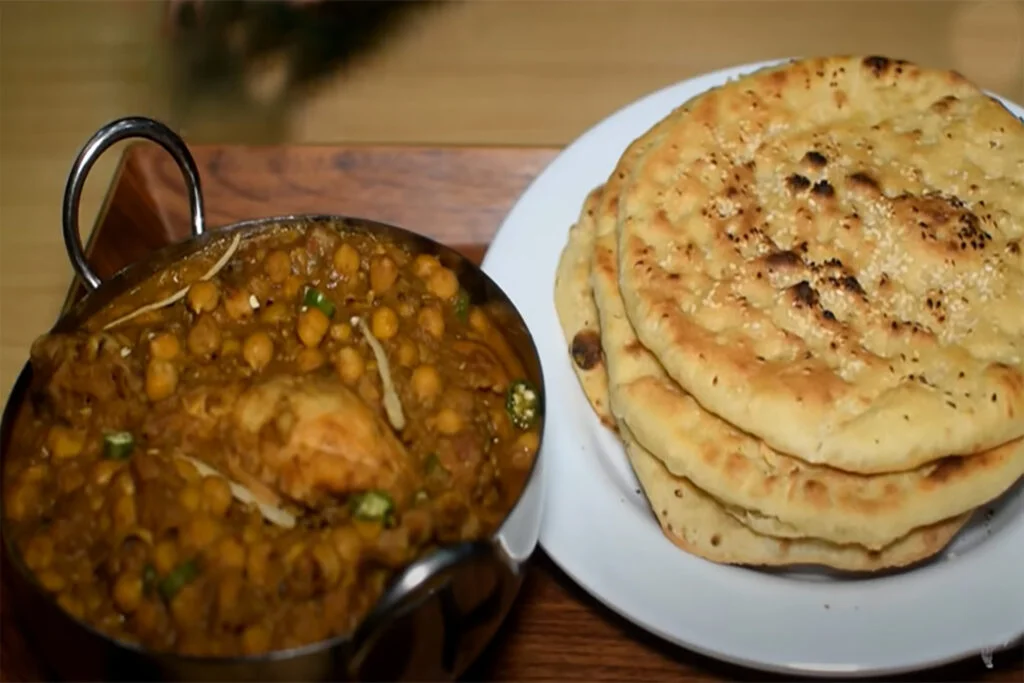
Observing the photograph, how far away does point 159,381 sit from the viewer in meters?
1.40

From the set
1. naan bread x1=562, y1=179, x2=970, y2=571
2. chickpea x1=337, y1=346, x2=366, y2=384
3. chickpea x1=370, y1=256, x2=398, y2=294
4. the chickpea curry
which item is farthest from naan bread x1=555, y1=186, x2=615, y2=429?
chickpea x1=337, y1=346, x2=366, y2=384

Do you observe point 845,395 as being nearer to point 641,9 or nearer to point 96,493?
point 96,493

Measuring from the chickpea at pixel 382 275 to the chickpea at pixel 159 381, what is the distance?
341mm

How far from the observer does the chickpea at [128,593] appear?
121 cm

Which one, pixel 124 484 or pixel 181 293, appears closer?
pixel 124 484

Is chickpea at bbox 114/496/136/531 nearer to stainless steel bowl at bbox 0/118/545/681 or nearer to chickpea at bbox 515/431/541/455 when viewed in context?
stainless steel bowl at bbox 0/118/545/681

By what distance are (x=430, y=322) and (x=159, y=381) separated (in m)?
0.40

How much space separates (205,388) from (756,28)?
7.41 ft

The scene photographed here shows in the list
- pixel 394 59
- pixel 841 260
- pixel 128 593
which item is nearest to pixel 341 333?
pixel 128 593

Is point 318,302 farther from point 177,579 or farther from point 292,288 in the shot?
point 177,579

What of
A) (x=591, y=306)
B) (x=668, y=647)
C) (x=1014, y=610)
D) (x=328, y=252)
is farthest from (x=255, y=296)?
(x=1014, y=610)

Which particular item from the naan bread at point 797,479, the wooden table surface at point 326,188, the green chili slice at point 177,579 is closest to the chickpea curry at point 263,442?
the green chili slice at point 177,579

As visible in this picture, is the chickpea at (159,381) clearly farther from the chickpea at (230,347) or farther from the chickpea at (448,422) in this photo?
the chickpea at (448,422)

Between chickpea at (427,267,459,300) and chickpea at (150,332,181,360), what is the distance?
1.30 ft
